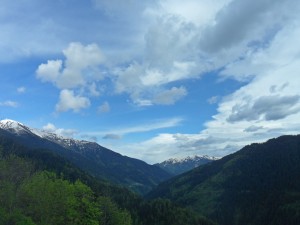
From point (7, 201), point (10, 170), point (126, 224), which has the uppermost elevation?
point (10, 170)

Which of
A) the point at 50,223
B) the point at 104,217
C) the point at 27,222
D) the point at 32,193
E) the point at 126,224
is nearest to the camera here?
the point at 27,222

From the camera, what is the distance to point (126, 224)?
167 m

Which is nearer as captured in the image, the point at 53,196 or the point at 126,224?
the point at 53,196

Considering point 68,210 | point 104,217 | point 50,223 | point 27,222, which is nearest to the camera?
point 27,222

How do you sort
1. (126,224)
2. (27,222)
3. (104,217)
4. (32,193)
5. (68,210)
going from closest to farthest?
1. (27,222)
2. (68,210)
3. (32,193)
4. (104,217)
5. (126,224)

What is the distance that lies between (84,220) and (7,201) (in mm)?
26683

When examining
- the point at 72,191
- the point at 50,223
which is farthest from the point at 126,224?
the point at 50,223

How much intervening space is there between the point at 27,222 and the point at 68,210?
30.1m

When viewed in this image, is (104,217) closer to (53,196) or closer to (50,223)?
(53,196)

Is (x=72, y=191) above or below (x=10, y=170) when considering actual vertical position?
below

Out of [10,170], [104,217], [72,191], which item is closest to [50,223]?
[72,191]

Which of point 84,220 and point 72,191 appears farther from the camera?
point 72,191

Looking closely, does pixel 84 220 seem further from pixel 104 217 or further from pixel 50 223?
pixel 104 217

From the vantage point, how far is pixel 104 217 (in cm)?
15062
